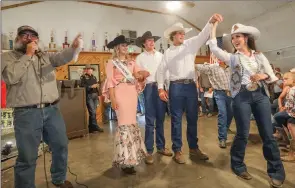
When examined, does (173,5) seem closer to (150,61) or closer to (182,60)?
(150,61)

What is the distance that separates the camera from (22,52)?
5.44 feet

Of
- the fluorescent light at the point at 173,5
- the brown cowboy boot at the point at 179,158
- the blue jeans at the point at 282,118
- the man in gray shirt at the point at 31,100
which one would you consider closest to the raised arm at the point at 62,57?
the man in gray shirt at the point at 31,100

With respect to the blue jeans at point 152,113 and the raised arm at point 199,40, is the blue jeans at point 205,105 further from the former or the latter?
the raised arm at point 199,40

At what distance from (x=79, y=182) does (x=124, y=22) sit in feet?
18.1

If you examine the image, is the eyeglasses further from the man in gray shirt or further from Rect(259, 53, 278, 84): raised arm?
Rect(259, 53, 278, 84): raised arm

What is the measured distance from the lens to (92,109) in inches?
178

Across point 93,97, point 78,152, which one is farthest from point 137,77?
point 93,97

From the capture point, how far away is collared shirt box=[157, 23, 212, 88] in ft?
7.61

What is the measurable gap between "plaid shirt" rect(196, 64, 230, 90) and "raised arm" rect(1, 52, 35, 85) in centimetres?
234

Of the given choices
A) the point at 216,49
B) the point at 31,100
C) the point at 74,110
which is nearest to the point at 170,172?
the point at 216,49

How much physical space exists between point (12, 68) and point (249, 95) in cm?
185

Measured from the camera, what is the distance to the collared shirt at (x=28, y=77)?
4.99 ft

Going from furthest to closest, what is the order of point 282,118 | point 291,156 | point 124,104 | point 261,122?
point 282,118, point 291,156, point 124,104, point 261,122

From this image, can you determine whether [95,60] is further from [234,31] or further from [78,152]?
[234,31]
